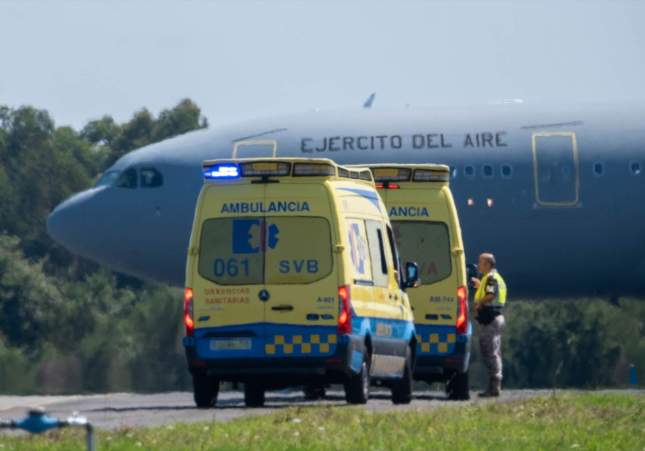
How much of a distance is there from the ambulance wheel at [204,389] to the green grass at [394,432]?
1.74 m

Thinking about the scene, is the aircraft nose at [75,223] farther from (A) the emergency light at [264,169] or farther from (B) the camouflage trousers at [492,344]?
(A) the emergency light at [264,169]

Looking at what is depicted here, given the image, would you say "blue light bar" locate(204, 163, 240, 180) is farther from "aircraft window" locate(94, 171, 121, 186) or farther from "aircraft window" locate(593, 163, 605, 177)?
"aircraft window" locate(94, 171, 121, 186)

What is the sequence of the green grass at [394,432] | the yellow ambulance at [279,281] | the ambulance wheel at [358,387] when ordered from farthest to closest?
the ambulance wheel at [358,387] → the yellow ambulance at [279,281] → the green grass at [394,432]

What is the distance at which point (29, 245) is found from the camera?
63.5 meters

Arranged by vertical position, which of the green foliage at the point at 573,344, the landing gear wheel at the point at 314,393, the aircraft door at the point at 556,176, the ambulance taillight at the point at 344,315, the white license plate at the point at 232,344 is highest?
the aircraft door at the point at 556,176

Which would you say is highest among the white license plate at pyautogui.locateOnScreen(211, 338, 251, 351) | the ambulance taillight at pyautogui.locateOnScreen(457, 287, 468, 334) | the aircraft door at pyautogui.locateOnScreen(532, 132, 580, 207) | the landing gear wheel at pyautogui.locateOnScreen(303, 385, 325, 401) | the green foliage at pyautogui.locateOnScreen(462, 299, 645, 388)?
the aircraft door at pyautogui.locateOnScreen(532, 132, 580, 207)

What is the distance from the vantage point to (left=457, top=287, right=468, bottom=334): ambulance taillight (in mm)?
23675

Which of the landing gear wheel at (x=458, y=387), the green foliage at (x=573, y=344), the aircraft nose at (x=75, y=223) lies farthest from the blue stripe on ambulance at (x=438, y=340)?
the green foliage at (x=573, y=344)

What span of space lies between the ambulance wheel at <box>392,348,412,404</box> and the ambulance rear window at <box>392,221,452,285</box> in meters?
2.20

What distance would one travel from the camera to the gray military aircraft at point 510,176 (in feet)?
104

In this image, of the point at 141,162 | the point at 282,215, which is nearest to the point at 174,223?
the point at 141,162

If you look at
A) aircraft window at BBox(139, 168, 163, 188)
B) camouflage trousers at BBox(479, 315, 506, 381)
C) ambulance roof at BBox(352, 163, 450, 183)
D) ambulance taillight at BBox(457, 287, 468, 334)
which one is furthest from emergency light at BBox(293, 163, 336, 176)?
aircraft window at BBox(139, 168, 163, 188)

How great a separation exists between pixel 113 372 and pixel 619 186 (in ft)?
30.9

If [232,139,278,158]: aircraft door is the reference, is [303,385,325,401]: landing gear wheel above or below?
below
